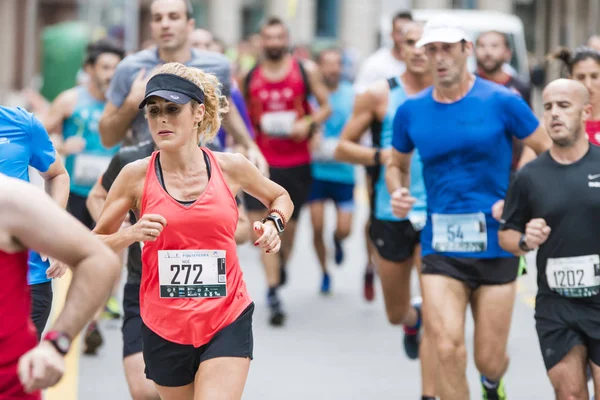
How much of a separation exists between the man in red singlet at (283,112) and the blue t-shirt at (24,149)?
5.12 meters

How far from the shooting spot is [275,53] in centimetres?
1091

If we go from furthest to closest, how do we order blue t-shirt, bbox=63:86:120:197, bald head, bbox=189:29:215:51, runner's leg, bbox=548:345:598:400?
blue t-shirt, bbox=63:86:120:197 → bald head, bbox=189:29:215:51 → runner's leg, bbox=548:345:598:400

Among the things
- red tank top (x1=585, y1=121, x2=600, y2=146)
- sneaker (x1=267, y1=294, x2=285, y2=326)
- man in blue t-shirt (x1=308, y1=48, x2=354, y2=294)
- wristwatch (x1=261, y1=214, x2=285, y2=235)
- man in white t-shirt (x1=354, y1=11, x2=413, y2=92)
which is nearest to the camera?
wristwatch (x1=261, y1=214, x2=285, y2=235)

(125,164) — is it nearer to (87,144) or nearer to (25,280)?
(25,280)

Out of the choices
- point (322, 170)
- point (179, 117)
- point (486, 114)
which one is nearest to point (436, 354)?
point (486, 114)

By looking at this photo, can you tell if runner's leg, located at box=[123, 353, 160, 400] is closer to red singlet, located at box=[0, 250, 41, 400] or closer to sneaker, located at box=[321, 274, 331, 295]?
red singlet, located at box=[0, 250, 41, 400]

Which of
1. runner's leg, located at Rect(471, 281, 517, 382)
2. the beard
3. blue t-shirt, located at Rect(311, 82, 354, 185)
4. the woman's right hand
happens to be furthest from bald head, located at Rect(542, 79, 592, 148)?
blue t-shirt, located at Rect(311, 82, 354, 185)

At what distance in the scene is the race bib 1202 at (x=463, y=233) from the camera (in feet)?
21.1

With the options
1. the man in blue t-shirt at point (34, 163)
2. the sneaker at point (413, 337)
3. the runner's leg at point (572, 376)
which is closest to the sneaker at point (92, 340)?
the sneaker at point (413, 337)

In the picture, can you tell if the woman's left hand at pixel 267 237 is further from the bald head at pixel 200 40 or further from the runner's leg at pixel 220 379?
the bald head at pixel 200 40

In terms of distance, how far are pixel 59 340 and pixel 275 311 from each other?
672cm

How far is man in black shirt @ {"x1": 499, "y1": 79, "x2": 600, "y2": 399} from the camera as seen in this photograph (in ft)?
18.9

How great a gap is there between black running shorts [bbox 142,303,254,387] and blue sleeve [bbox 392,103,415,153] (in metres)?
1.99

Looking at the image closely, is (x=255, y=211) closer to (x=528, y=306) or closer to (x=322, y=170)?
(x=322, y=170)
